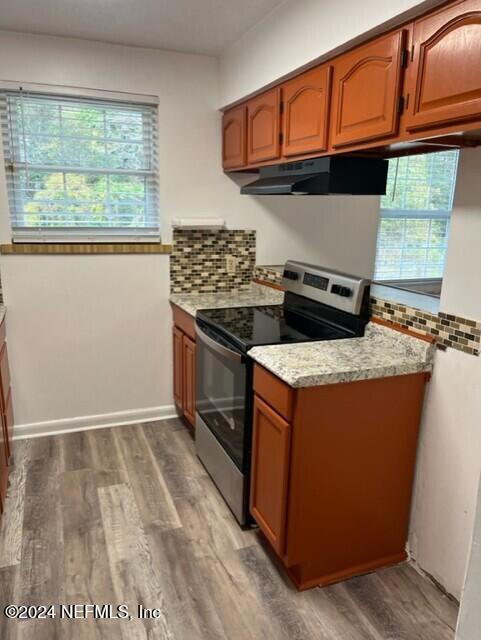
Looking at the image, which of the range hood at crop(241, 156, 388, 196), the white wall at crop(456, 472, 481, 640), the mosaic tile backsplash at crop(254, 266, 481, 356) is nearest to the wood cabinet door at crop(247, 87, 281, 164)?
the range hood at crop(241, 156, 388, 196)

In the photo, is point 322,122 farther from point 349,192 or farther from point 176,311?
point 176,311

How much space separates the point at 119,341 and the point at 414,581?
213cm

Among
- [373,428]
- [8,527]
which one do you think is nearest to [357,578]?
[373,428]

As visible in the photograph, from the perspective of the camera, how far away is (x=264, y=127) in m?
2.46

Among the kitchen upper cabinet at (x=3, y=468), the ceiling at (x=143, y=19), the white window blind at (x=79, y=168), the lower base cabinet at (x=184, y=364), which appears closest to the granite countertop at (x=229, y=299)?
the lower base cabinet at (x=184, y=364)

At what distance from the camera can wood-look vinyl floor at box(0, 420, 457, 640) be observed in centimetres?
167

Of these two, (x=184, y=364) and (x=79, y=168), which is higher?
(x=79, y=168)

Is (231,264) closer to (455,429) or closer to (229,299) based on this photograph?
(229,299)

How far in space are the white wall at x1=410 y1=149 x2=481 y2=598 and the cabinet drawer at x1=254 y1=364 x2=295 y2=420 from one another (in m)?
0.59

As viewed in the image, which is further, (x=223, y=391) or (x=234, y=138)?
(x=234, y=138)

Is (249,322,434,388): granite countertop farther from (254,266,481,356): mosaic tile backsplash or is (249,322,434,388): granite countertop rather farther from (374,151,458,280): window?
(374,151,458,280): window

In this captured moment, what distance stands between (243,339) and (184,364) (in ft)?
3.34

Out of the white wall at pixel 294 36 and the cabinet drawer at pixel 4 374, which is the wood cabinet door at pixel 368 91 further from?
the cabinet drawer at pixel 4 374

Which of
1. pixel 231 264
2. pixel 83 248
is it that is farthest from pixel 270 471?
pixel 83 248
